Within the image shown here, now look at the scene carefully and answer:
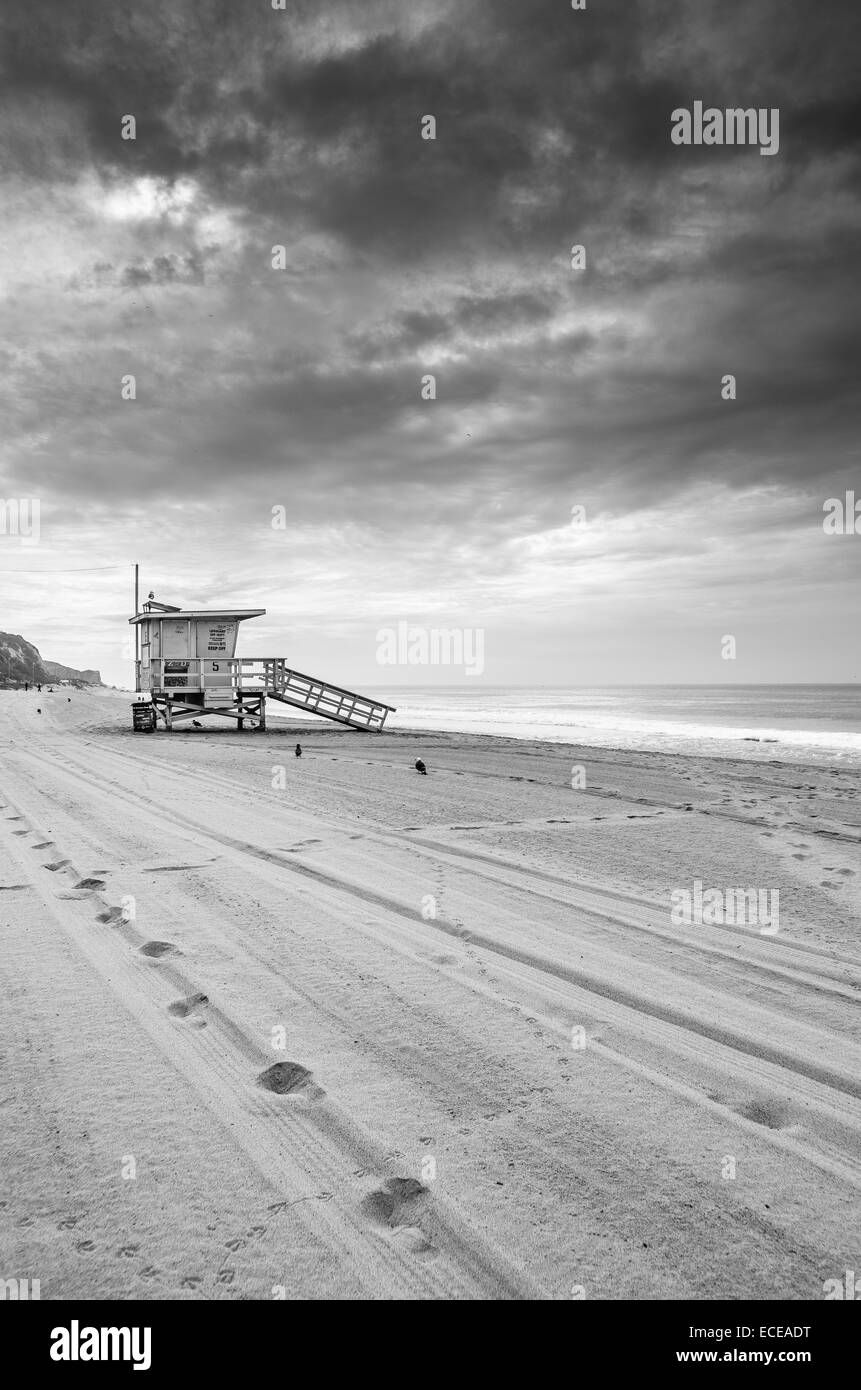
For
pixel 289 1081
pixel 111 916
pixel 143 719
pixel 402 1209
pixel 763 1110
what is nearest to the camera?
pixel 402 1209

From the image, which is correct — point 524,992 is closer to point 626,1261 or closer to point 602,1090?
point 602,1090

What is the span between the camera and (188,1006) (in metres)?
3.93

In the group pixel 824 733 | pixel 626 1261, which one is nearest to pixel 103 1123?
pixel 626 1261

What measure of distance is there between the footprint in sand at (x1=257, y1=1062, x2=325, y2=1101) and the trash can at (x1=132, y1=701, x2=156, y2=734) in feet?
76.7

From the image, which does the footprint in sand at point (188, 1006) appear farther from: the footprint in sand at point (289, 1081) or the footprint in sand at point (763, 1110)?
the footprint in sand at point (763, 1110)

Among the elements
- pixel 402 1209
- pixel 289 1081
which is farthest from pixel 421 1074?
pixel 402 1209

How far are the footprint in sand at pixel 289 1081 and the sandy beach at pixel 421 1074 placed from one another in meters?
0.02

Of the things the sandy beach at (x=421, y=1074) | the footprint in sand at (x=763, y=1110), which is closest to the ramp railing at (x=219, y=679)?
the sandy beach at (x=421, y=1074)

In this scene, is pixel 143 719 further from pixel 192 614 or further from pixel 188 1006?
pixel 188 1006

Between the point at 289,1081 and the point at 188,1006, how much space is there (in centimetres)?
101

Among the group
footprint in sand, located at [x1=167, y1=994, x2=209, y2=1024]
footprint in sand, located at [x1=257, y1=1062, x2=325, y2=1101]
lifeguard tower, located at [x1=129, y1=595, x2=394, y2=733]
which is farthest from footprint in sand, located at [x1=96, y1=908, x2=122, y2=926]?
lifeguard tower, located at [x1=129, y1=595, x2=394, y2=733]

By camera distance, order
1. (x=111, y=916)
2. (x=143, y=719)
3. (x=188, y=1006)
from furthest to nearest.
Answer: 1. (x=143, y=719)
2. (x=111, y=916)
3. (x=188, y=1006)

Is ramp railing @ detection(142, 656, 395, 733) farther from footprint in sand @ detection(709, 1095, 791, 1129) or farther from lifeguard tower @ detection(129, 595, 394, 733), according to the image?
footprint in sand @ detection(709, 1095, 791, 1129)

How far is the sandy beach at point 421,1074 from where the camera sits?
7.50ft
